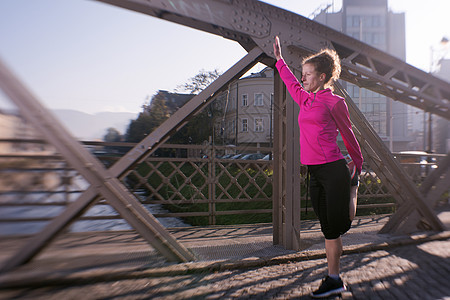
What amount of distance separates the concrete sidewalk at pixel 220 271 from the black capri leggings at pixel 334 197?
0.56 m

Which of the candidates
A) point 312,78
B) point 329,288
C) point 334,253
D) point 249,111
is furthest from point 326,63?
point 249,111

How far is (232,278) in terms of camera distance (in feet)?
9.11

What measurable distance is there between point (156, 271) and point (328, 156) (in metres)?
1.64

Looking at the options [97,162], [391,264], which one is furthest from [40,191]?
[391,264]

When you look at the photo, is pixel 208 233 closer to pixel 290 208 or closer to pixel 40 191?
pixel 290 208

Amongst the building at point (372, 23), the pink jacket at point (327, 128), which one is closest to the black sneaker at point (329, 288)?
the pink jacket at point (327, 128)

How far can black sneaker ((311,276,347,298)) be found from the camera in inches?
95.5

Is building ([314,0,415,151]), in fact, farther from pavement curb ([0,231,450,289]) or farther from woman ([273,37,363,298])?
woman ([273,37,363,298])

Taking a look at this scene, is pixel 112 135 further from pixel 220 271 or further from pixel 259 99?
pixel 259 99

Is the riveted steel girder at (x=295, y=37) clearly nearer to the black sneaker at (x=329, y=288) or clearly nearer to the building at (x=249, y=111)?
the building at (x=249, y=111)

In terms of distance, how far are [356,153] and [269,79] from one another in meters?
1.80

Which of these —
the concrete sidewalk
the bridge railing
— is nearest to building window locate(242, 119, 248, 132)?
the bridge railing

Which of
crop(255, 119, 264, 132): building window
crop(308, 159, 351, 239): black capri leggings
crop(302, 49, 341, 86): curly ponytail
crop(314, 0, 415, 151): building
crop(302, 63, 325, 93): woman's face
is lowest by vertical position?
crop(308, 159, 351, 239): black capri leggings

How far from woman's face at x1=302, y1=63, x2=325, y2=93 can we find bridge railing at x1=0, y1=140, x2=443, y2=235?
1.16m
